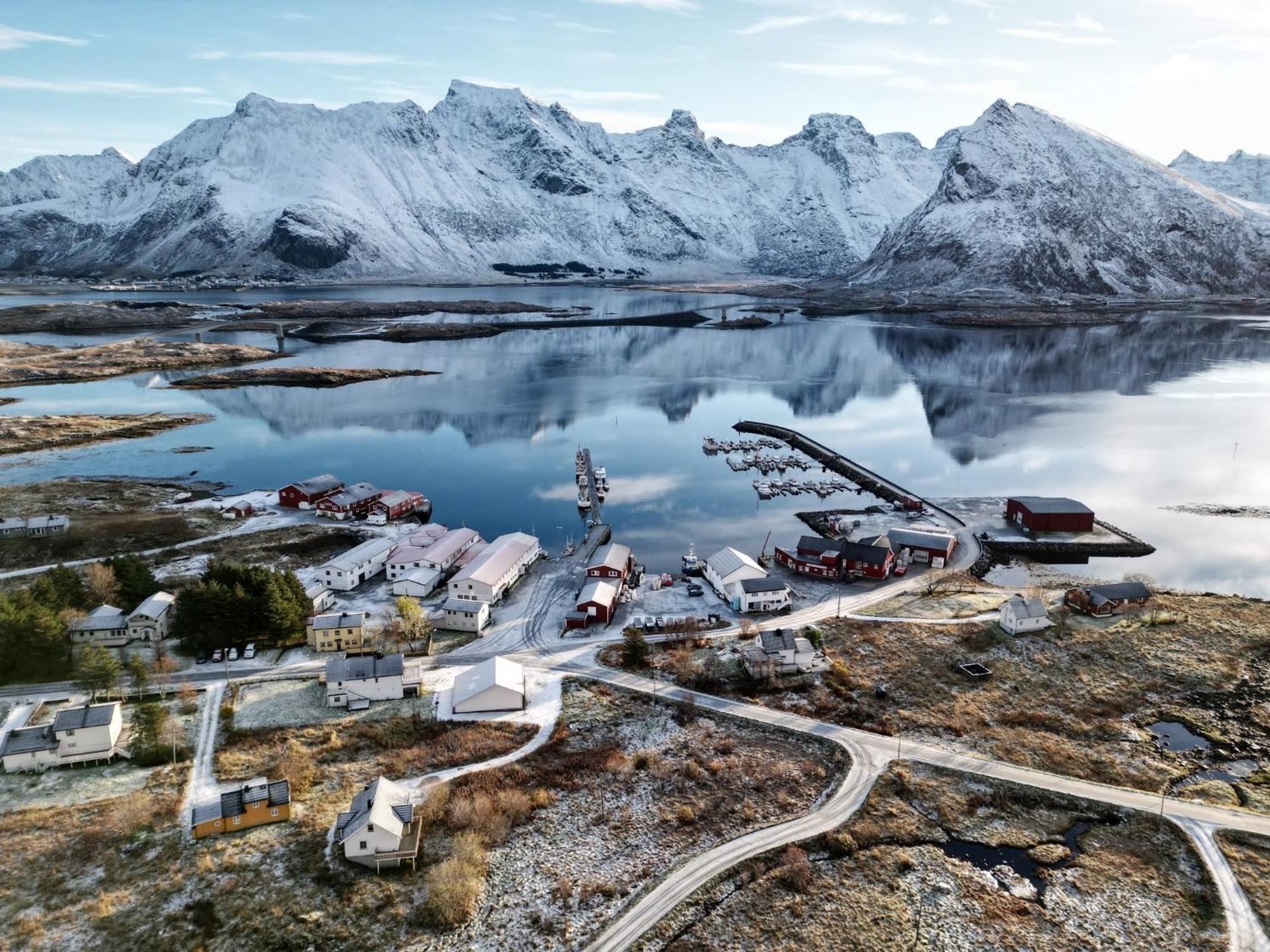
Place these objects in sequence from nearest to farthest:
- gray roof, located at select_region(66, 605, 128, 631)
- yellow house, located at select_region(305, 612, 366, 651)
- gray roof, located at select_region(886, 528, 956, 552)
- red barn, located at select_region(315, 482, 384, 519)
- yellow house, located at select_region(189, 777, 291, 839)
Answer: yellow house, located at select_region(189, 777, 291, 839) < gray roof, located at select_region(66, 605, 128, 631) < yellow house, located at select_region(305, 612, 366, 651) < gray roof, located at select_region(886, 528, 956, 552) < red barn, located at select_region(315, 482, 384, 519)

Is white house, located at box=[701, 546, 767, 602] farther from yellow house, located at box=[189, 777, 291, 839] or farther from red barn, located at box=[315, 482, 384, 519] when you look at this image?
red barn, located at box=[315, 482, 384, 519]

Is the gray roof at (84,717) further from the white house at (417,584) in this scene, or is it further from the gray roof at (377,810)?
the white house at (417,584)

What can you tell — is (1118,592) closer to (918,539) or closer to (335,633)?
(918,539)

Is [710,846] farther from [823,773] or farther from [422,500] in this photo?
[422,500]

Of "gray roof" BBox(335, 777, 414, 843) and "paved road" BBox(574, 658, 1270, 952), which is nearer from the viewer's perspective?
"paved road" BBox(574, 658, 1270, 952)

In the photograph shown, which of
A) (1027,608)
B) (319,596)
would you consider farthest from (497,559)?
(1027,608)

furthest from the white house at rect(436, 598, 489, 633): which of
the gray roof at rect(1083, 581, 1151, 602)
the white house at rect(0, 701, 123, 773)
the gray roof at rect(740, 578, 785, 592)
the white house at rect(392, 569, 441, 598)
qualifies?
the gray roof at rect(1083, 581, 1151, 602)
